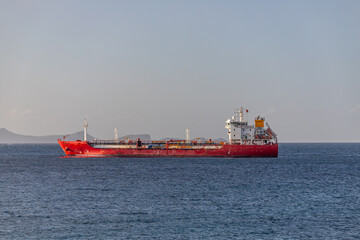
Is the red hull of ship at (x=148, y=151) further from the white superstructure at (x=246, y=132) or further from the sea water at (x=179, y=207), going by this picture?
the sea water at (x=179, y=207)

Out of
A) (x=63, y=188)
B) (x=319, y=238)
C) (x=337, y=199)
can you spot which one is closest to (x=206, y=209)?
(x=319, y=238)

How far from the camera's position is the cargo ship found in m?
99.9

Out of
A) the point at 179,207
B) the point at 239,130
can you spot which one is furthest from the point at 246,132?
the point at 179,207

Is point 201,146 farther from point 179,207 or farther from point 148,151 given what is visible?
point 179,207

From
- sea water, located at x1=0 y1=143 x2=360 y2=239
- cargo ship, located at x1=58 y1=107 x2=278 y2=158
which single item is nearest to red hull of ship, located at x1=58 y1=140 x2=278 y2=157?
cargo ship, located at x1=58 y1=107 x2=278 y2=158

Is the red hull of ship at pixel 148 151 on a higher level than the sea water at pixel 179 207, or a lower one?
higher

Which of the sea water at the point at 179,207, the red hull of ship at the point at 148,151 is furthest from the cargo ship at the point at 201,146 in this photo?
the sea water at the point at 179,207

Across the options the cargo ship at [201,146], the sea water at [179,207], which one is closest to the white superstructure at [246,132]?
the cargo ship at [201,146]

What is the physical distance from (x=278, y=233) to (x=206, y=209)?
A: 9.72m

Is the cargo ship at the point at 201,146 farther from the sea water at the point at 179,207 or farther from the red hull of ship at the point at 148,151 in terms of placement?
the sea water at the point at 179,207

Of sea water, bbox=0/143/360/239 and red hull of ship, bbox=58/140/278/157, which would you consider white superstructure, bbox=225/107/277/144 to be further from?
sea water, bbox=0/143/360/239

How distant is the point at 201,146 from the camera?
106 meters

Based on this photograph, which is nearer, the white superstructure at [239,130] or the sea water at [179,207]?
the sea water at [179,207]

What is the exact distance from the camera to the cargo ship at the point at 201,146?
9994 cm
